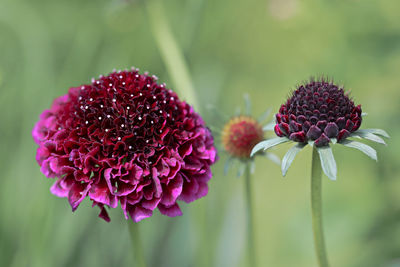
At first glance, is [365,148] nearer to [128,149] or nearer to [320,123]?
[320,123]

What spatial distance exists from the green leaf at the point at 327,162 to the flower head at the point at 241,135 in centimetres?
20

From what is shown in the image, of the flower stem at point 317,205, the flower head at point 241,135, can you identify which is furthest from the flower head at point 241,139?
the flower stem at point 317,205

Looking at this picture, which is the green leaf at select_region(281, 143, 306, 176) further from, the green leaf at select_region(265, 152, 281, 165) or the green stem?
the green stem

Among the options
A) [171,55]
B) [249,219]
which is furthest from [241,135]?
[171,55]

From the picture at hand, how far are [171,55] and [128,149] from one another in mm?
499

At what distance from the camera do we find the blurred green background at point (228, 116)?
1.18 meters

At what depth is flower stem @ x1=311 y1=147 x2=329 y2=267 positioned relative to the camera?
2.08ft

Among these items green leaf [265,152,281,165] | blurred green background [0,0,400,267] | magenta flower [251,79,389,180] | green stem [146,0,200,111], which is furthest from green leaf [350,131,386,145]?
green stem [146,0,200,111]

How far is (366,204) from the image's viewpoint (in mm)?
1173

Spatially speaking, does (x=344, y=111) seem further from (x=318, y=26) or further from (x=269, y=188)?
(x=269, y=188)

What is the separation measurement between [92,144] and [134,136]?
0.06 metres

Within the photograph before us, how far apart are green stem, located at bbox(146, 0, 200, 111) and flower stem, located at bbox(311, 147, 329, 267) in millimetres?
377

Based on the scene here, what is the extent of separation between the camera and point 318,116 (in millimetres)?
611

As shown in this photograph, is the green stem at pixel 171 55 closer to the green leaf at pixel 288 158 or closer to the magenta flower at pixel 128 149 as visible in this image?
the magenta flower at pixel 128 149
